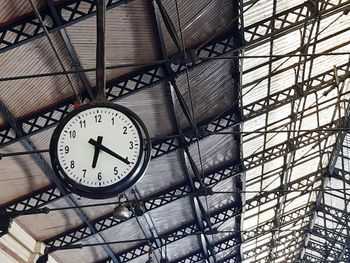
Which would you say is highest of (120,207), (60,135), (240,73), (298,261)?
(298,261)

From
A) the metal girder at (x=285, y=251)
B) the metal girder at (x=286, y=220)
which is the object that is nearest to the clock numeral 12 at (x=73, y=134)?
the metal girder at (x=286, y=220)

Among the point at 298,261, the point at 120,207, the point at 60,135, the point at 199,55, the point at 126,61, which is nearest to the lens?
the point at 60,135

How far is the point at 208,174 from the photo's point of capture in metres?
19.1

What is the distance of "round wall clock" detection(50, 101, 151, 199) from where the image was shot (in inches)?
189

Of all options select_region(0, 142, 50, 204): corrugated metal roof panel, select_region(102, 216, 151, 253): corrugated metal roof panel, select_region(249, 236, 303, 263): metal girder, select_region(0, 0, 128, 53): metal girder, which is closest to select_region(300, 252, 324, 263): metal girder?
select_region(249, 236, 303, 263): metal girder

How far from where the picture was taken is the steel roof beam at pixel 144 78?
38.5 ft

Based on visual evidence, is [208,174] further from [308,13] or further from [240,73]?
[308,13]

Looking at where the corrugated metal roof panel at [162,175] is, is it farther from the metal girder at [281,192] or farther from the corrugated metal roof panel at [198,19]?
the metal girder at [281,192]

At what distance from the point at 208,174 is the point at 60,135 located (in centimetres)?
1446

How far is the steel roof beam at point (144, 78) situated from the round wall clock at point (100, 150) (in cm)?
698

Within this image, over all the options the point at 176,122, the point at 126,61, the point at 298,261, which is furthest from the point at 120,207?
the point at 298,261

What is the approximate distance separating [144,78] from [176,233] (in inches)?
437

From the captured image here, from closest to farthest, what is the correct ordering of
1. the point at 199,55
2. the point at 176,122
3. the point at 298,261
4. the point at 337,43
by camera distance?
the point at 199,55, the point at 176,122, the point at 337,43, the point at 298,261

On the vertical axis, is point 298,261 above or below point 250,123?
above
